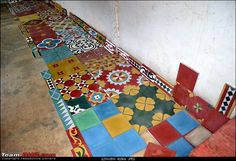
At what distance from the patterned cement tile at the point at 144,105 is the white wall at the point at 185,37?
28 cm

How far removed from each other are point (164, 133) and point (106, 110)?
0.73m

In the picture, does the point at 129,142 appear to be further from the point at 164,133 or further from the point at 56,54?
the point at 56,54

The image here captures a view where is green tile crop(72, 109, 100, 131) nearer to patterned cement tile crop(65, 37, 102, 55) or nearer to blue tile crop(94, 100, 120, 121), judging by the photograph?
blue tile crop(94, 100, 120, 121)

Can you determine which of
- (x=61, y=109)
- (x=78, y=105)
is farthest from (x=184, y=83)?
(x=61, y=109)

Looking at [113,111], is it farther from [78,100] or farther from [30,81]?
[30,81]

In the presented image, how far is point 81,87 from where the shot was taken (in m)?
2.80

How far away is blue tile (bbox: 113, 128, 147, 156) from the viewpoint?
78.5 inches

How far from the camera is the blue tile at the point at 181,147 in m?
1.94

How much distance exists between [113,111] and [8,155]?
1185mm

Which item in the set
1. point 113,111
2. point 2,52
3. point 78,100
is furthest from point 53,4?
point 113,111

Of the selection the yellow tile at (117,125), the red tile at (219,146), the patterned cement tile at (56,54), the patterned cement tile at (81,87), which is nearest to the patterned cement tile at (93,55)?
the patterned cement tile at (56,54)

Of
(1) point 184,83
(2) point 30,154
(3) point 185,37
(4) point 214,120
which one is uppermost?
(3) point 185,37

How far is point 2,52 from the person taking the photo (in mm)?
3848

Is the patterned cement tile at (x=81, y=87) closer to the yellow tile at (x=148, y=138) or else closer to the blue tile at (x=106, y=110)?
the blue tile at (x=106, y=110)
